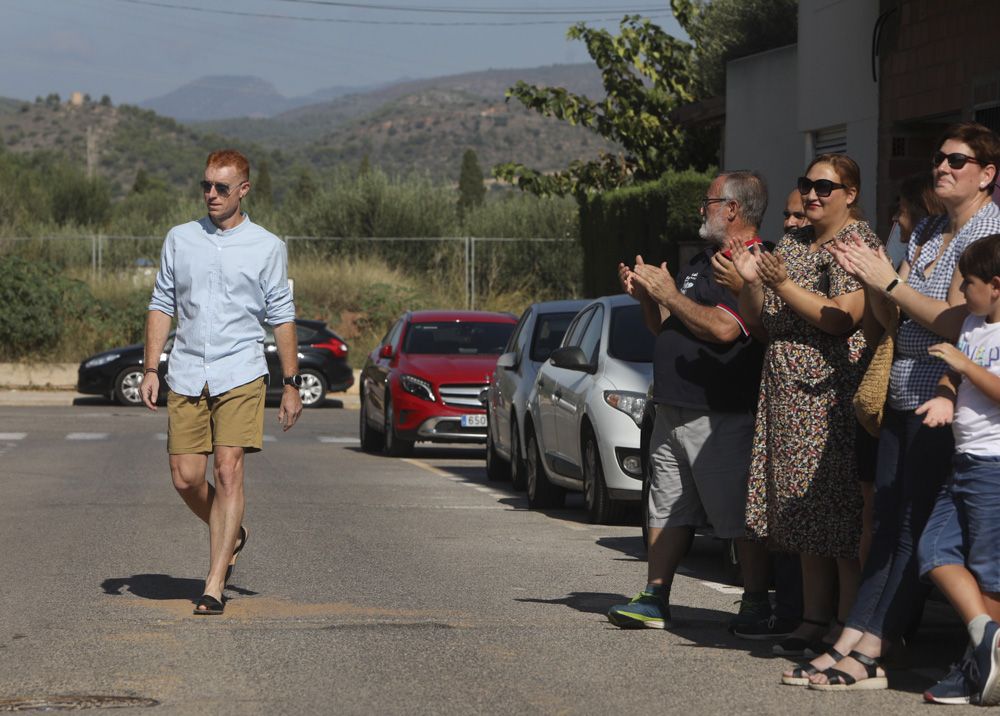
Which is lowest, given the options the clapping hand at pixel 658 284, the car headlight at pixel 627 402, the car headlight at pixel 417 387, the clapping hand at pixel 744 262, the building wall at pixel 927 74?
the car headlight at pixel 417 387

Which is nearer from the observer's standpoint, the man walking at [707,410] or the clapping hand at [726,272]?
the clapping hand at [726,272]

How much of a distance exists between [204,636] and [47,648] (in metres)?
0.68

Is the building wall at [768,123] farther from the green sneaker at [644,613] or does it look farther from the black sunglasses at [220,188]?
the green sneaker at [644,613]

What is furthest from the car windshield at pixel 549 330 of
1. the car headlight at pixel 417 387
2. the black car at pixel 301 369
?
the black car at pixel 301 369

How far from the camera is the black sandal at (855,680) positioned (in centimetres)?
661

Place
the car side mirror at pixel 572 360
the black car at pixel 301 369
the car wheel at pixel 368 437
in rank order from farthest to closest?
the black car at pixel 301 369 < the car wheel at pixel 368 437 < the car side mirror at pixel 572 360

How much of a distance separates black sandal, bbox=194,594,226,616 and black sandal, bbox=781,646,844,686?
2823mm

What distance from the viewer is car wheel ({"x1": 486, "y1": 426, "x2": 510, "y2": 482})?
17141mm

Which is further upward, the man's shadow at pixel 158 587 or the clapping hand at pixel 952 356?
the clapping hand at pixel 952 356

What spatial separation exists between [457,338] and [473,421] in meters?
1.56

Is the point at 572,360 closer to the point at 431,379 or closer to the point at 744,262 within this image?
the point at 744,262

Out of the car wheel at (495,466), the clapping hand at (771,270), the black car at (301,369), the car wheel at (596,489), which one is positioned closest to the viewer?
the clapping hand at (771,270)

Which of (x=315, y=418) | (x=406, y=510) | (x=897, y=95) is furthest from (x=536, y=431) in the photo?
(x=315, y=418)

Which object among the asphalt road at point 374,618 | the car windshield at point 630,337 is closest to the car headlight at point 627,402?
the car windshield at point 630,337
